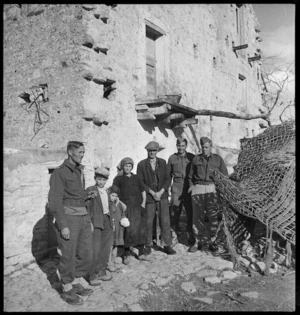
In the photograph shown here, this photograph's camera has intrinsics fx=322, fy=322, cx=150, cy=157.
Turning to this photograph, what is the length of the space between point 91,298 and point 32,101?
3845 mm

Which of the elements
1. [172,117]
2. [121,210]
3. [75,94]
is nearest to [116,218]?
[121,210]

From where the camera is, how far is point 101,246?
3938 mm

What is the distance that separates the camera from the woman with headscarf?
4590 mm

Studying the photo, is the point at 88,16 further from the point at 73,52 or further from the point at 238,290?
the point at 238,290

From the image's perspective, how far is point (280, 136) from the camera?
4.48 metres

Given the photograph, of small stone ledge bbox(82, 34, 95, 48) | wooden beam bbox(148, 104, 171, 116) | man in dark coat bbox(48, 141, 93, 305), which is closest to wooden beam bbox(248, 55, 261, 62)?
wooden beam bbox(148, 104, 171, 116)

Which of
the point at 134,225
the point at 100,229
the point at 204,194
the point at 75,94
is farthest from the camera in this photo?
the point at 75,94

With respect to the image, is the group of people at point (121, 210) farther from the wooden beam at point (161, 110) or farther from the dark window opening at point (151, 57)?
the dark window opening at point (151, 57)

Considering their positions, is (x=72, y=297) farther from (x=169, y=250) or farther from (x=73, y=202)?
(x=169, y=250)

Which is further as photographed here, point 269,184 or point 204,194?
point 204,194

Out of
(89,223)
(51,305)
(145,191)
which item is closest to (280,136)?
(145,191)

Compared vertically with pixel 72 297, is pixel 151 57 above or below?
above

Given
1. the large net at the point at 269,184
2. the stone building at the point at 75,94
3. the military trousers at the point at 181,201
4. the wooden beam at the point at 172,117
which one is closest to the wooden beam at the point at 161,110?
the stone building at the point at 75,94

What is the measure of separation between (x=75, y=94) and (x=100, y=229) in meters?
2.63
